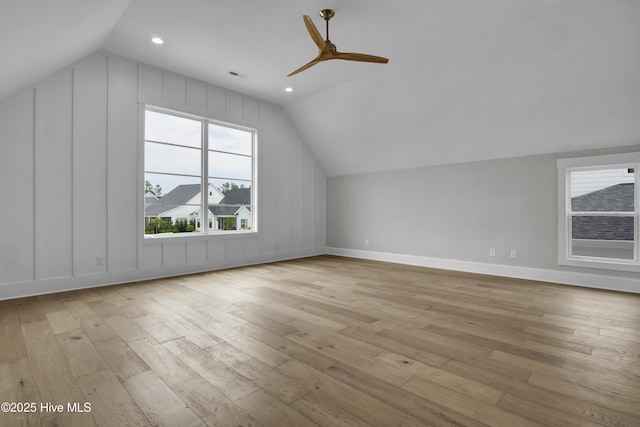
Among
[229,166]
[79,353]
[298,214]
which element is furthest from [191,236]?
[79,353]

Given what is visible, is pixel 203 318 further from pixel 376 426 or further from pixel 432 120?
pixel 432 120

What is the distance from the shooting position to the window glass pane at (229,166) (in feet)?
17.6

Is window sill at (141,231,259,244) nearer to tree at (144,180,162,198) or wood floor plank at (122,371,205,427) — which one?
tree at (144,180,162,198)

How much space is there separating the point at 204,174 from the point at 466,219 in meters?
4.61

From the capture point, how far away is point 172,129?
4.88 m

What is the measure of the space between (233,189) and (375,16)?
366cm

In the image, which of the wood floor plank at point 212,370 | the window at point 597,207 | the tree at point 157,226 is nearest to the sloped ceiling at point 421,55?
the window at point 597,207

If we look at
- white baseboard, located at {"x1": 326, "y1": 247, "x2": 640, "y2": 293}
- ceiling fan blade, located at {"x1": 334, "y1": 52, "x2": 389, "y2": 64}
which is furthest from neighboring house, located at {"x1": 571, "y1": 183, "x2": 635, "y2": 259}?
ceiling fan blade, located at {"x1": 334, "y1": 52, "x2": 389, "y2": 64}

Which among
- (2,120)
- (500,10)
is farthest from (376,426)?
(2,120)

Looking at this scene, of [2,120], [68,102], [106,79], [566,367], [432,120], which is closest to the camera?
[566,367]

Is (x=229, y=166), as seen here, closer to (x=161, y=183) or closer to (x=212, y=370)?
(x=161, y=183)

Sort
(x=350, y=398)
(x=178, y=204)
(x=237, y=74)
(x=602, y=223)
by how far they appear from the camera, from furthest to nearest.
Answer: (x=178, y=204)
(x=237, y=74)
(x=602, y=223)
(x=350, y=398)

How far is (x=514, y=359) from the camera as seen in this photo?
2043 mm

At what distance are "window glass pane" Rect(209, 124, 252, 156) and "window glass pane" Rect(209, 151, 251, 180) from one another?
12 centimetres
